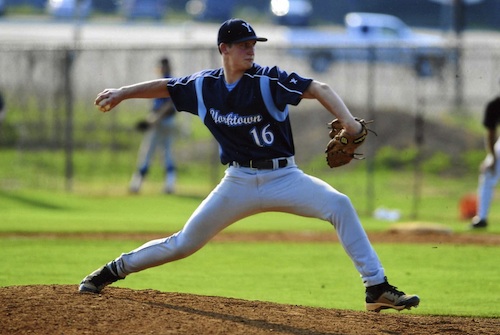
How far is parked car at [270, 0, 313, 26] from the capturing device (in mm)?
31172

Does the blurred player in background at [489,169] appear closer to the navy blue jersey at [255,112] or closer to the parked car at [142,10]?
the navy blue jersey at [255,112]

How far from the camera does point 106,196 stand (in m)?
18.7

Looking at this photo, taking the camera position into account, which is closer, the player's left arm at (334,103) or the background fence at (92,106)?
the player's left arm at (334,103)

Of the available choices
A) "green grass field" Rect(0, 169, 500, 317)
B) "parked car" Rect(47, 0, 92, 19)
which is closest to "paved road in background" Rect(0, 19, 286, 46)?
"parked car" Rect(47, 0, 92, 19)

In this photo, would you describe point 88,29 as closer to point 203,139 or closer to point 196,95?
point 203,139

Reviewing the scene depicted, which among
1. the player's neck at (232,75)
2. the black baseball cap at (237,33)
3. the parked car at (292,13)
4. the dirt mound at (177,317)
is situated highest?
the parked car at (292,13)

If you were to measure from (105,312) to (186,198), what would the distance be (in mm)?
12052

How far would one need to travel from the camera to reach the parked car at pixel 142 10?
108ft

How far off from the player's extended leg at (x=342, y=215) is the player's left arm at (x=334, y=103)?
535 mm

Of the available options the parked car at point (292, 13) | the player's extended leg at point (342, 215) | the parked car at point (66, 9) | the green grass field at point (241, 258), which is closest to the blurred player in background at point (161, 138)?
the green grass field at point (241, 258)

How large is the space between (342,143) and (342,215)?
0.54 m

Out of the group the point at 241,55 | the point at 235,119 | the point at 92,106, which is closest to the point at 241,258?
the point at 235,119

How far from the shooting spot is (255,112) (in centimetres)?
684

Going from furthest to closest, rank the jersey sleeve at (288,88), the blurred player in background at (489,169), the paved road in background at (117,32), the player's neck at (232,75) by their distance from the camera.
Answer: the paved road in background at (117,32)
the blurred player in background at (489,169)
the player's neck at (232,75)
the jersey sleeve at (288,88)
